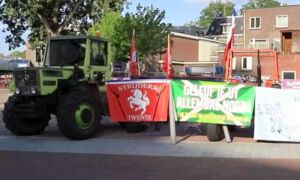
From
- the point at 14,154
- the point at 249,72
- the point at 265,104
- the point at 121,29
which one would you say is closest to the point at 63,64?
the point at 14,154

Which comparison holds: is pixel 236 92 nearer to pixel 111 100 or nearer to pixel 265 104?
pixel 265 104

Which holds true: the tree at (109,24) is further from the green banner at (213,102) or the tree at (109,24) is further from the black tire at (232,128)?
the green banner at (213,102)

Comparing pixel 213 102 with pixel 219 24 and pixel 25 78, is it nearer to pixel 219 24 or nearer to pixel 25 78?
pixel 25 78

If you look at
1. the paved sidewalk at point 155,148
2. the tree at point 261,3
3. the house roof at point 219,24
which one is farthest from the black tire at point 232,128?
the tree at point 261,3

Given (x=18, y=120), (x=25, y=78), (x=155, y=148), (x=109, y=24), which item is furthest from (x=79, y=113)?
(x=109, y=24)

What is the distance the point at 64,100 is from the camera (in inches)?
594

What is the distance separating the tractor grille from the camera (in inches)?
604

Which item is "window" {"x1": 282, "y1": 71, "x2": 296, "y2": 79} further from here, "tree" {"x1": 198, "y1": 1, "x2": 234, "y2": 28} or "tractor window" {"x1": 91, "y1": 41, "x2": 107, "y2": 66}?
"tree" {"x1": 198, "y1": 1, "x2": 234, "y2": 28}

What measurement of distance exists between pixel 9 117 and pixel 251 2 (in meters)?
123

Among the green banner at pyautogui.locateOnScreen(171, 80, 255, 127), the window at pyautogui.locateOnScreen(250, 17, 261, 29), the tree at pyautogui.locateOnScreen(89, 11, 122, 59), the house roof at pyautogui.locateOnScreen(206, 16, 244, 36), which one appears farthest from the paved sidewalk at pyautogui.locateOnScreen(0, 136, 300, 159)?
the house roof at pyautogui.locateOnScreen(206, 16, 244, 36)

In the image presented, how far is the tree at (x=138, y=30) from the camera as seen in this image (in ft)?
171

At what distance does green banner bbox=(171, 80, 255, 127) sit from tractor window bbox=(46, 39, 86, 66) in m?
3.39

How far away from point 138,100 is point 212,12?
11948 cm

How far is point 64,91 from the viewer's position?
1575cm
